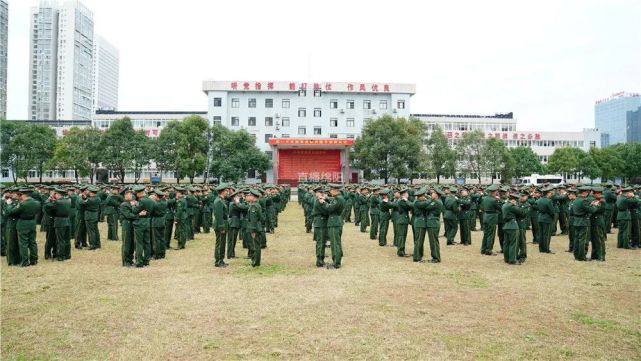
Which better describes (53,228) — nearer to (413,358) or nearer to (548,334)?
(413,358)

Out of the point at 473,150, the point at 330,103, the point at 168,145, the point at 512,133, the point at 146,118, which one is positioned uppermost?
the point at 330,103

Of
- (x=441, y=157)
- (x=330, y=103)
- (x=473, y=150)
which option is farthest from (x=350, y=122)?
(x=473, y=150)

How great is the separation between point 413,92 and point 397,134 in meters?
14.4

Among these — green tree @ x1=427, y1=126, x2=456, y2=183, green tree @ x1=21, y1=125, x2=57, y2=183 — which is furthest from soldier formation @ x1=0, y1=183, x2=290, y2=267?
green tree @ x1=427, y1=126, x2=456, y2=183

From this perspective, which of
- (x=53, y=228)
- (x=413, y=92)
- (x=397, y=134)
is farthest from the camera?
(x=413, y=92)

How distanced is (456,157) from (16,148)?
39.5 m

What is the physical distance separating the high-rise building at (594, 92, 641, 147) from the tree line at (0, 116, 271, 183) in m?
54.5

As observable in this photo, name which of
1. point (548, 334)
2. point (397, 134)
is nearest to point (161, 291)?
point (548, 334)

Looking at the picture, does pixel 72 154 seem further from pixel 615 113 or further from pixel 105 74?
pixel 105 74

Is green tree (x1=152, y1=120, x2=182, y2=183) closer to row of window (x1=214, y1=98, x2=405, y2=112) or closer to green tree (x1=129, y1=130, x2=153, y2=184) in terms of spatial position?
green tree (x1=129, y1=130, x2=153, y2=184)

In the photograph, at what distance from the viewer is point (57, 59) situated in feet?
331

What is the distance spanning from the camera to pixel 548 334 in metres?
5.55

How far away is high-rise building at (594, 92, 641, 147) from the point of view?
62.4 meters

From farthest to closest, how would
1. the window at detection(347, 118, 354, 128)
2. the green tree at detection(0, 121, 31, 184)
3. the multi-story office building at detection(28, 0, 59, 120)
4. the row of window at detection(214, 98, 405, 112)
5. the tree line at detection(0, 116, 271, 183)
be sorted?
the multi-story office building at detection(28, 0, 59, 120), the window at detection(347, 118, 354, 128), the row of window at detection(214, 98, 405, 112), the tree line at detection(0, 116, 271, 183), the green tree at detection(0, 121, 31, 184)
